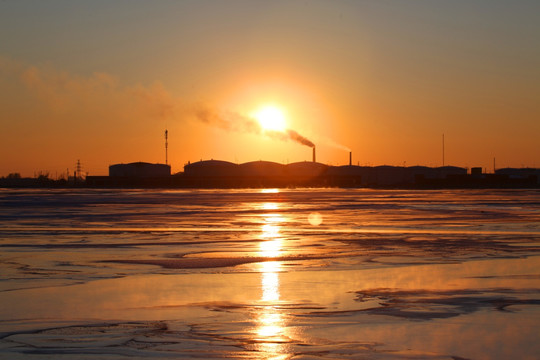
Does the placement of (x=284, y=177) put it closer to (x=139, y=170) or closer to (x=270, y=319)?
(x=139, y=170)

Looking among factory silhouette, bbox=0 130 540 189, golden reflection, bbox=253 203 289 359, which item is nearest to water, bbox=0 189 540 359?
golden reflection, bbox=253 203 289 359

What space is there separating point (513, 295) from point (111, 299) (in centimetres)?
742

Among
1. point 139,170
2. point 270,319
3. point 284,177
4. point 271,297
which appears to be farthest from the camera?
point 284,177

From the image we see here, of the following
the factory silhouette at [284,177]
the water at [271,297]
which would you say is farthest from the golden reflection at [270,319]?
the factory silhouette at [284,177]

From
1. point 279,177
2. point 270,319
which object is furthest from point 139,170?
point 270,319

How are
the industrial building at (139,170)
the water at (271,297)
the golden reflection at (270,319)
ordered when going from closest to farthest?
1. the golden reflection at (270,319)
2. the water at (271,297)
3. the industrial building at (139,170)

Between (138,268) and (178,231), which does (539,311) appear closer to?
(138,268)

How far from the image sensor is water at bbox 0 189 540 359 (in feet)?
32.4

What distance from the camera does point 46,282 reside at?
15445 mm

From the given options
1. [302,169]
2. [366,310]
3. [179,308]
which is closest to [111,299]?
[179,308]

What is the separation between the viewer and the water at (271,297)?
32.4 ft

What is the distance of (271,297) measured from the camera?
13570 mm

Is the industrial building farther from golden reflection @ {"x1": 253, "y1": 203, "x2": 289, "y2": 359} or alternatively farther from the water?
golden reflection @ {"x1": 253, "y1": 203, "x2": 289, "y2": 359}

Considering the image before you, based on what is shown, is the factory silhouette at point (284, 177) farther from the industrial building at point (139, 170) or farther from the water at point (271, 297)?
the water at point (271, 297)
